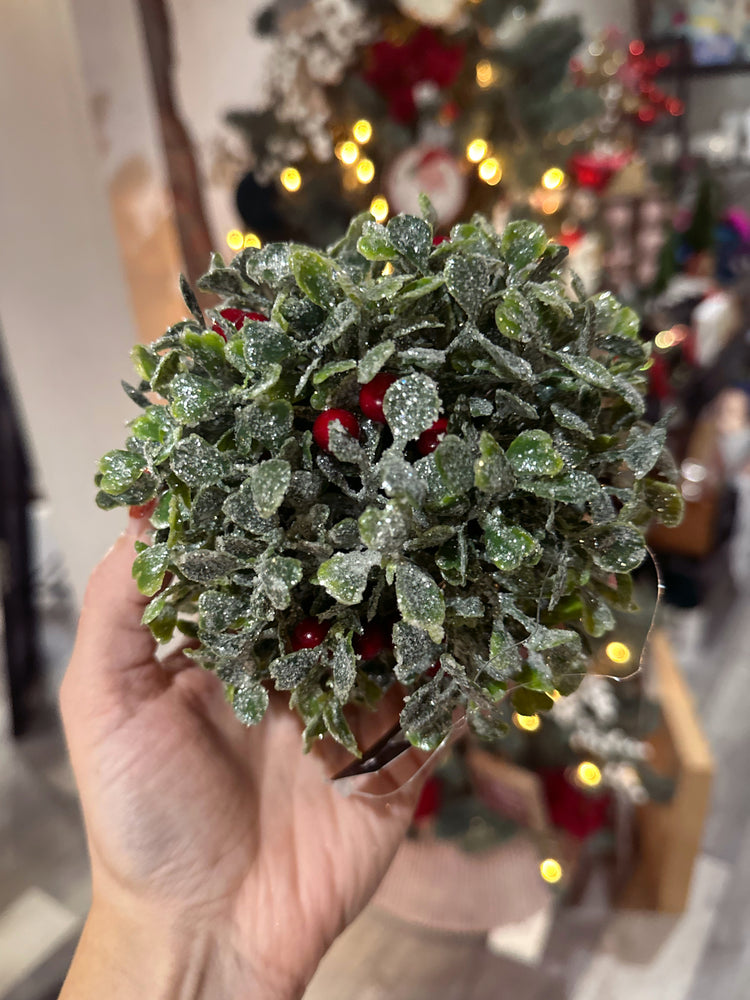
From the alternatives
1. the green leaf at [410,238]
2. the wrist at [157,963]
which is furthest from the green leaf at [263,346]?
the wrist at [157,963]

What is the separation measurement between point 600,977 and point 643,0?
2.92 metres

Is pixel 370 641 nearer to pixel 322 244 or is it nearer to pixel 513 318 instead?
pixel 513 318

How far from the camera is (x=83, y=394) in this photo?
1.06 metres

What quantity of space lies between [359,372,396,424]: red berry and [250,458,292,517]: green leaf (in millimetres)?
67

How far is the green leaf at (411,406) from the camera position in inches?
14.9

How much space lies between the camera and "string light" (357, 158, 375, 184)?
105 cm

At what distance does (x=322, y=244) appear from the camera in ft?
3.75

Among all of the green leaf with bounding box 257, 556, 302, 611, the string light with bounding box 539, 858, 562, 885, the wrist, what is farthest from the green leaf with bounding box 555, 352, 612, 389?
the string light with bounding box 539, 858, 562, 885

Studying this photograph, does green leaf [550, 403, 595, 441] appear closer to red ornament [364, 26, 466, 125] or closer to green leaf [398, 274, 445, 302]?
green leaf [398, 274, 445, 302]

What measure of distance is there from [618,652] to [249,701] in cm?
33

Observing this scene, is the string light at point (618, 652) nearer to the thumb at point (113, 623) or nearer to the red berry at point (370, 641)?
the red berry at point (370, 641)

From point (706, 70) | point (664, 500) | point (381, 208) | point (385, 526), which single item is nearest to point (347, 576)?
point (385, 526)

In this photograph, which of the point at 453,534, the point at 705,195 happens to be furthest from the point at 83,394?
the point at 705,195

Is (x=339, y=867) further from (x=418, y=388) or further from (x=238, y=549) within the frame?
(x=418, y=388)
